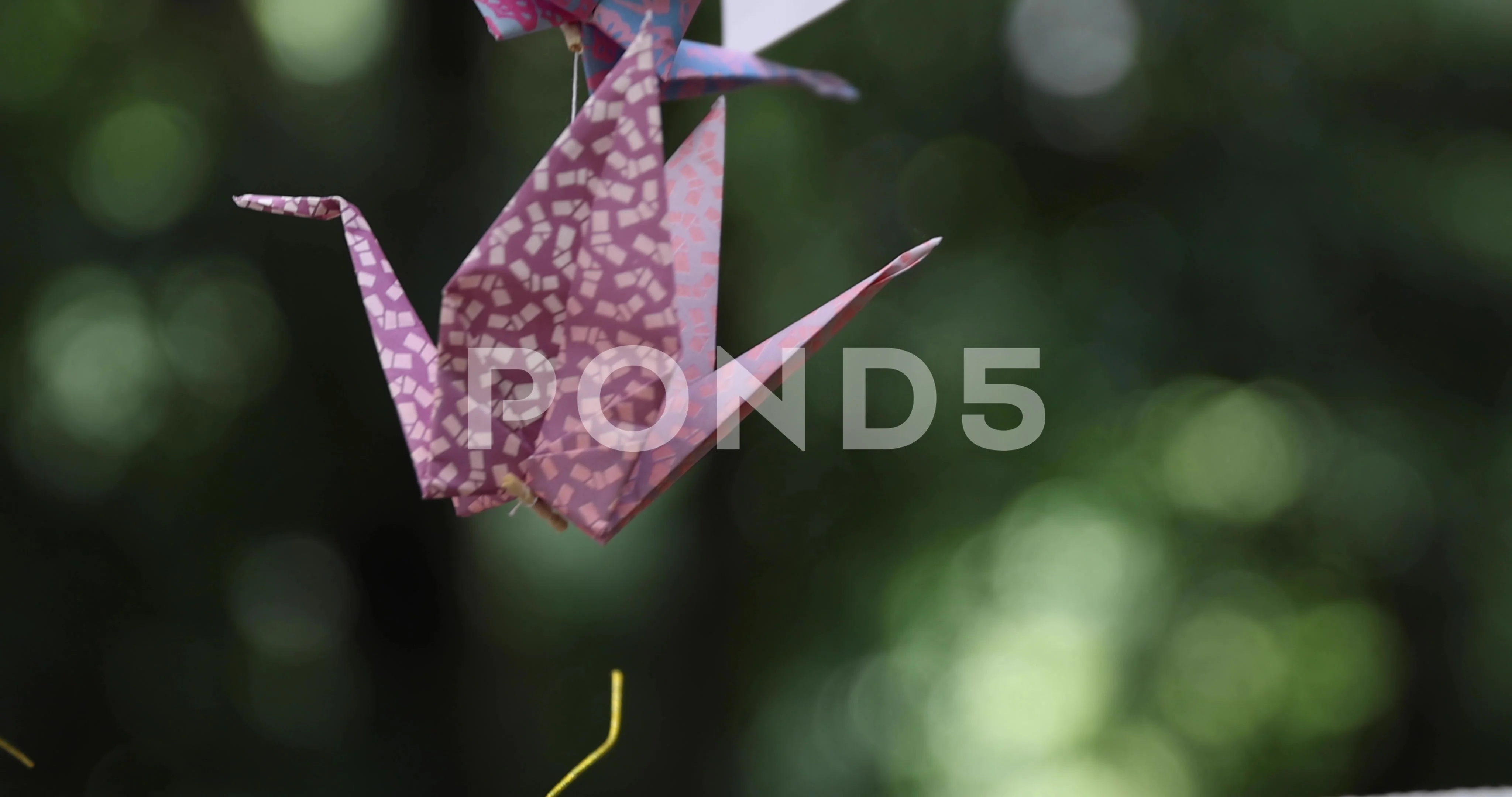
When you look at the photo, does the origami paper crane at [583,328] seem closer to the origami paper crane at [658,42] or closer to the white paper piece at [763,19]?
the origami paper crane at [658,42]

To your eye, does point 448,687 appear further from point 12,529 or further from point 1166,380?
point 1166,380

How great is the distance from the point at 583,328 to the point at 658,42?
0.49ft

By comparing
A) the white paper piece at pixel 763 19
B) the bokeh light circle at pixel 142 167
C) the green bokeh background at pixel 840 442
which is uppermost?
the white paper piece at pixel 763 19

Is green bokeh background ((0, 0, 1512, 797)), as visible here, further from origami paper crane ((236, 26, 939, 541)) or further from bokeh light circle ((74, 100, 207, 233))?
origami paper crane ((236, 26, 939, 541))

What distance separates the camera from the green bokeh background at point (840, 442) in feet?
3.31

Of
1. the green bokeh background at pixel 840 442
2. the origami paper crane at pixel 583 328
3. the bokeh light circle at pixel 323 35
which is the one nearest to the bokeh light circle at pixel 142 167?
the green bokeh background at pixel 840 442

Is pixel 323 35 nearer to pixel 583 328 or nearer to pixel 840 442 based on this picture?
pixel 840 442

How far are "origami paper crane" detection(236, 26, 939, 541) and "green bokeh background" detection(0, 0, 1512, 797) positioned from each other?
70 centimetres

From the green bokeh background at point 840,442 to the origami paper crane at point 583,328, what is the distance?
696mm

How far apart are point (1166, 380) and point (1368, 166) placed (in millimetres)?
413

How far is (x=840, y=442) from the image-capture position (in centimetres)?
117

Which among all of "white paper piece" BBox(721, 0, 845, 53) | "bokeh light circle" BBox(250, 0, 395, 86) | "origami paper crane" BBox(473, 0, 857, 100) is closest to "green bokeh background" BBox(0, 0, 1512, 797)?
"bokeh light circle" BBox(250, 0, 395, 86)

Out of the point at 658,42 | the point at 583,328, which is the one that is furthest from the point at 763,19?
the point at 583,328

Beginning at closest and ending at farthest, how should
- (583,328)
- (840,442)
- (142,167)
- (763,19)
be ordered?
(583,328)
(763,19)
(142,167)
(840,442)
